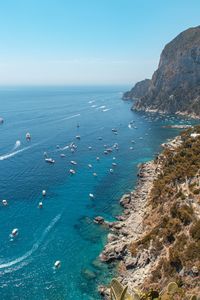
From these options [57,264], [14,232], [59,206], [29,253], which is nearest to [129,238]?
[57,264]

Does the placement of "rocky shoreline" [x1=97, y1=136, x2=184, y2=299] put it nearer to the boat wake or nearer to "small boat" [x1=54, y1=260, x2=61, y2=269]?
"small boat" [x1=54, y1=260, x2=61, y2=269]

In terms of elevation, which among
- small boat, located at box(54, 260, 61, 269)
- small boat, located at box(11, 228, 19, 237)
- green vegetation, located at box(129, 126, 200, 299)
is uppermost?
green vegetation, located at box(129, 126, 200, 299)

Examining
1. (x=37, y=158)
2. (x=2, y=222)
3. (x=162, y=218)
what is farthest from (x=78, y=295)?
(x=37, y=158)

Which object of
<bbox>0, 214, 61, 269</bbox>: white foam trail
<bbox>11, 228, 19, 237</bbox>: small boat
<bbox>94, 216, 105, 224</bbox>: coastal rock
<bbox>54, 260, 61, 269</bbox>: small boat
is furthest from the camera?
<bbox>94, 216, 105, 224</bbox>: coastal rock

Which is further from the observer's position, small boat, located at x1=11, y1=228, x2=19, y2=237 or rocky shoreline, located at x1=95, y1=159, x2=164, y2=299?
small boat, located at x1=11, y1=228, x2=19, y2=237

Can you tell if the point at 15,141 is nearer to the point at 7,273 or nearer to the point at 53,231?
the point at 53,231

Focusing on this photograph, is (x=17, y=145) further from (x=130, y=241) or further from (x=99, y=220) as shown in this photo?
(x=130, y=241)

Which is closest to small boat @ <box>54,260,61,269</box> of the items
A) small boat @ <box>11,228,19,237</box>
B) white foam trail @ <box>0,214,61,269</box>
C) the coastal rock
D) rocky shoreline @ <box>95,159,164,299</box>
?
white foam trail @ <box>0,214,61,269</box>

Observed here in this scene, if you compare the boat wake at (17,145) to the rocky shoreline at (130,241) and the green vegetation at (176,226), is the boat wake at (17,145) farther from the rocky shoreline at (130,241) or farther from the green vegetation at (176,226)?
the green vegetation at (176,226)
